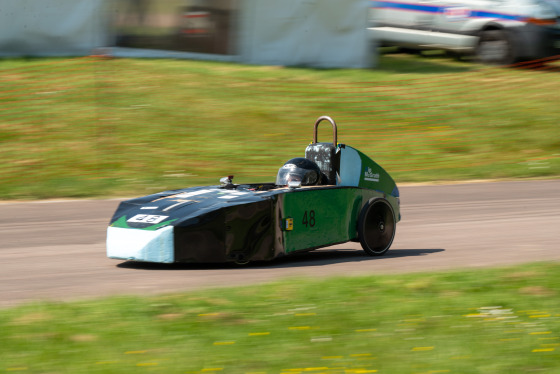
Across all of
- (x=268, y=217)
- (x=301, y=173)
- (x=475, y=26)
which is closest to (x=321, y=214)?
(x=301, y=173)

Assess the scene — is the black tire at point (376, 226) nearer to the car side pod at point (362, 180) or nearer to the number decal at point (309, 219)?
the car side pod at point (362, 180)

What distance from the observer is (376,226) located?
28.2 feet

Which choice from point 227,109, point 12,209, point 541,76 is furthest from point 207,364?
point 541,76

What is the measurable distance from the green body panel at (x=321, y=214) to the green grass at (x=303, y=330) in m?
1.09

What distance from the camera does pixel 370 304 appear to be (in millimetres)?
5977

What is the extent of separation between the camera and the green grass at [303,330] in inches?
183

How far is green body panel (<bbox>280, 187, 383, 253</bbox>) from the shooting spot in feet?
25.4

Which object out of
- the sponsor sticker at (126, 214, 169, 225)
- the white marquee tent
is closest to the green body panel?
the sponsor sticker at (126, 214, 169, 225)

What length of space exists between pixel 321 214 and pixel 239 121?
9.12 meters

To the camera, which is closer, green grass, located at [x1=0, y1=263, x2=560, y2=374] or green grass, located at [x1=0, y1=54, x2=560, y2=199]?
green grass, located at [x1=0, y1=263, x2=560, y2=374]

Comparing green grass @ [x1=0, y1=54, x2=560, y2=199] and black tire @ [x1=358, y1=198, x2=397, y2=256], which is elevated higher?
green grass @ [x1=0, y1=54, x2=560, y2=199]

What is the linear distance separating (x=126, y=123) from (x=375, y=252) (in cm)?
857

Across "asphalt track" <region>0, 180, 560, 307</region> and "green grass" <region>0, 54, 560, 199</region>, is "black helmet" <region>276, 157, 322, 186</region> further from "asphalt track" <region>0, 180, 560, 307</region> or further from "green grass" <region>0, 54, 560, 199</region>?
"green grass" <region>0, 54, 560, 199</region>

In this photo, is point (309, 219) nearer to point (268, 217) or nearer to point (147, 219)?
point (268, 217)
